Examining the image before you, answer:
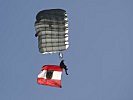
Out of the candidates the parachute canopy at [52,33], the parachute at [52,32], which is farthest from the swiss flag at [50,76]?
the parachute canopy at [52,33]

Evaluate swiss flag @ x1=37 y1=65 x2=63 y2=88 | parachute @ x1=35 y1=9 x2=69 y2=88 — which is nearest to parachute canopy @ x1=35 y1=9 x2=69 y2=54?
parachute @ x1=35 y1=9 x2=69 y2=88

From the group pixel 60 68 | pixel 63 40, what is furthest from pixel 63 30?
pixel 60 68

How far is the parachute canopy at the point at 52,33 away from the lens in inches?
899

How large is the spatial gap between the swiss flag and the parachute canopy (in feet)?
6.65

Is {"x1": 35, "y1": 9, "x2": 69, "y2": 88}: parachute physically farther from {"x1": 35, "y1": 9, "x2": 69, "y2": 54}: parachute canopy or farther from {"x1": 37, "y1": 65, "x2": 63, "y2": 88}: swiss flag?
{"x1": 37, "y1": 65, "x2": 63, "y2": 88}: swiss flag

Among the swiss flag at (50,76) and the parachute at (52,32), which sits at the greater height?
the parachute at (52,32)

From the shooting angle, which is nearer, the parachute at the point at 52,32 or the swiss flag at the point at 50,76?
the parachute at the point at 52,32

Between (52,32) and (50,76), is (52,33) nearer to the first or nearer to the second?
(52,32)

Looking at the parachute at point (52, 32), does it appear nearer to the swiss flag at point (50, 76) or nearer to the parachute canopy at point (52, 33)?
the parachute canopy at point (52, 33)

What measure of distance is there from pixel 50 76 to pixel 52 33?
330cm

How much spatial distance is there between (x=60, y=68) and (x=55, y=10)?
13.2ft

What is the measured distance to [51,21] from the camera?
75.7 feet

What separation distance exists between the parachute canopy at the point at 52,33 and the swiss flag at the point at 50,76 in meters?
2.03

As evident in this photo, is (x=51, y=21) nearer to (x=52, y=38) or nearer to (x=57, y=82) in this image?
(x=52, y=38)
